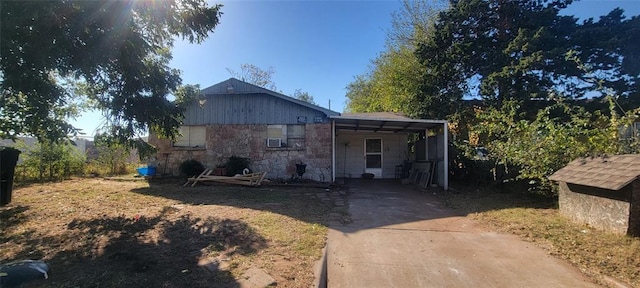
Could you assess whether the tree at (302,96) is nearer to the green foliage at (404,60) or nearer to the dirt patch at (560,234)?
the green foliage at (404,60)

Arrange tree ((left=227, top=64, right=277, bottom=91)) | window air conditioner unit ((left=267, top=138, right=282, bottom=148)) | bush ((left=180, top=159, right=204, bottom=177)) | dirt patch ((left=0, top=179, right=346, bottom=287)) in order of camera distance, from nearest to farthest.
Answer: dirt patch ((left=0, top=179, right=346, bottom=287)) < bush ((left=180, top=159, right=204, bottom=177)) < window air conditioner unit ((left=267, top=138, right=282, bottom=148)) < tree ((left=227, top=64, right=277, bottom=91))

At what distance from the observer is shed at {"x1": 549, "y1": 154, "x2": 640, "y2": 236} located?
4480 mm

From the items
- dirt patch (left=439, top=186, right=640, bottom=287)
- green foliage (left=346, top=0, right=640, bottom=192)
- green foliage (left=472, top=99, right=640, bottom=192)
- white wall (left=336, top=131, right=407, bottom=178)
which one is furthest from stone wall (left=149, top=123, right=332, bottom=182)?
green foliage (left=472, top=99, right=640, bottom=192)

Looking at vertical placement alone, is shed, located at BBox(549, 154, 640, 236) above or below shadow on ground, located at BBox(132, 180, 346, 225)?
above

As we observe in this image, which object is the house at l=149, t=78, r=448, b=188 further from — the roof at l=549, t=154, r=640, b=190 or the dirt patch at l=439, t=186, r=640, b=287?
the roof at l=549, t=154, r=640, b=190

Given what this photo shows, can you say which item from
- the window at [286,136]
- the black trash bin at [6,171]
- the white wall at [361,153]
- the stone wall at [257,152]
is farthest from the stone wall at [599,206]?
the black trash bin at [6,171]

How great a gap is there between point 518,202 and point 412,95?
6.89 metres

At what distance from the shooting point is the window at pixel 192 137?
39.3 ft

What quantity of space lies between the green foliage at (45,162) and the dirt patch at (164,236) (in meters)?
3.61

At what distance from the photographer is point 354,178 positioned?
1448cm

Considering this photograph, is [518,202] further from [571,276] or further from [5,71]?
[5,71]

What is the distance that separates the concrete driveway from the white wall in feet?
27.3

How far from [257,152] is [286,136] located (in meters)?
1.23

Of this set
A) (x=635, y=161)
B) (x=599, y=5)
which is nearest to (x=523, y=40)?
(x=599, y=5)
